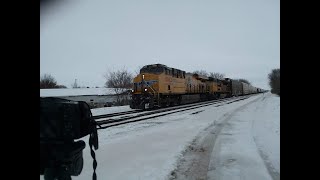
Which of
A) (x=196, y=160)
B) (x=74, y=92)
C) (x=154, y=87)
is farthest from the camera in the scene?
(x=154, y=87)

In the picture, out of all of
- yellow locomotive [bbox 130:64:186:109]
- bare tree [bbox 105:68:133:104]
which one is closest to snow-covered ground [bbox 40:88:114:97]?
bare tree [bbox 105:68:133:104]

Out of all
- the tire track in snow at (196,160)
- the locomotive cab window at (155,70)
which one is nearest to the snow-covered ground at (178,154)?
the tire track in snow at (196,160)

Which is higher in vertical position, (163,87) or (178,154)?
(163,87)

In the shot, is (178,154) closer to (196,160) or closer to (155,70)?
(196,160)

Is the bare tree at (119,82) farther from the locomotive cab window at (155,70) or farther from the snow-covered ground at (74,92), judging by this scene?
the locomotive cab window at (155,70)

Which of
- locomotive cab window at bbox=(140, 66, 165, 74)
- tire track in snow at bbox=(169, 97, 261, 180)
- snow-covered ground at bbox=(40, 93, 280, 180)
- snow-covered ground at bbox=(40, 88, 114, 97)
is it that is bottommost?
tire track in snow at bbox=(169, 97, 261, 180)

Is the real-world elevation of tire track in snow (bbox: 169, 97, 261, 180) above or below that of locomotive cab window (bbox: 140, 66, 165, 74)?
below

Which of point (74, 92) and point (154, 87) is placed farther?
point (154, 87)

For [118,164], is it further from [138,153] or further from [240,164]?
[240,164]

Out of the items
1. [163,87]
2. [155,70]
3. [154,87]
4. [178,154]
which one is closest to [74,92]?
[178,154]

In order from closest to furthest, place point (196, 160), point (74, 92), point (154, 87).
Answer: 1. point (74, 92)
2. point (196, 160)
3. point (154, 87)

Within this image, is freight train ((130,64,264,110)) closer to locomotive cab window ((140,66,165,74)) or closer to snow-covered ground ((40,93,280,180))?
locomotive cab window ((140,66,165,74))

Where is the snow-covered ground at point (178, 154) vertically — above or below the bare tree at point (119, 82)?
below
